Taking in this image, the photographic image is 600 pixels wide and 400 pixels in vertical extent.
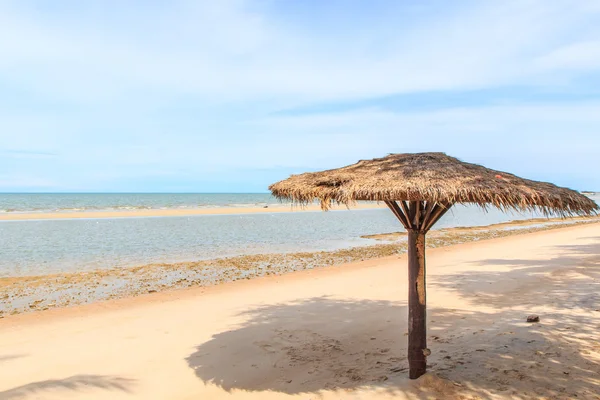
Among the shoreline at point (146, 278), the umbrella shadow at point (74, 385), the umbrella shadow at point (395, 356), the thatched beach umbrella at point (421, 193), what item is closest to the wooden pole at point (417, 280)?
the thatched beach umbrella at point (421, 193)

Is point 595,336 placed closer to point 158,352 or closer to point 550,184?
point 550,184

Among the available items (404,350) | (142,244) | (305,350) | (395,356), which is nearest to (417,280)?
(395,356)

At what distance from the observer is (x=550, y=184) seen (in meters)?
5.06

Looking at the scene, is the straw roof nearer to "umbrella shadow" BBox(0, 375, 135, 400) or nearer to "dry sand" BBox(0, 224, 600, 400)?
"dry sand" BBox(0, 224, 600, 400)

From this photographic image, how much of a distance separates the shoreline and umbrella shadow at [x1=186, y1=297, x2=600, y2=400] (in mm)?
4300

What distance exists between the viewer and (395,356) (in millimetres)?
5867

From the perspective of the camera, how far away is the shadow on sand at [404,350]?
4867mm

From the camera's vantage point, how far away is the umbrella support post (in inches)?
194

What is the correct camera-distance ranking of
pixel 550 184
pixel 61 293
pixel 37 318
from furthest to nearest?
pixel 61 293, pixel 37 318, pixel 550 184

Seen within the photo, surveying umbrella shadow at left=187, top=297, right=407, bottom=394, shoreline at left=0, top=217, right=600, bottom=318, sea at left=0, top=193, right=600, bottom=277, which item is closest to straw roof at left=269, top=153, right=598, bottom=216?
umbrella shadow at left=187, top=297, right=407, bottom=394

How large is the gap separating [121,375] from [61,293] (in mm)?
5777

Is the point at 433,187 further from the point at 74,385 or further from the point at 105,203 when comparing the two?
the point at 105,203

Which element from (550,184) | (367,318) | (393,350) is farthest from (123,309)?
(550,184)

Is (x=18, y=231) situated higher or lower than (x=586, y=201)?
lower
